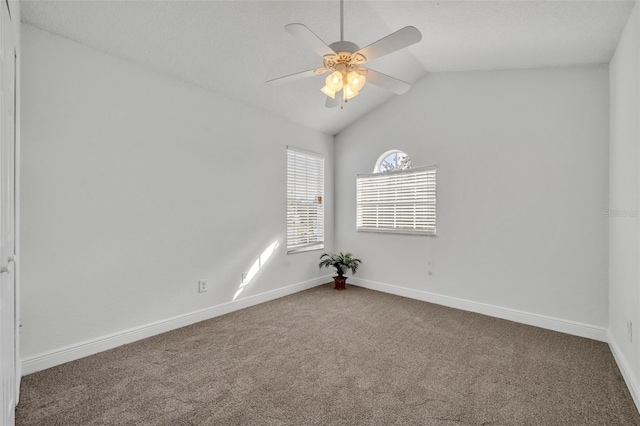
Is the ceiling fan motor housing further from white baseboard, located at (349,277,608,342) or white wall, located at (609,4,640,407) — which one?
white baseboard, located at (349,277,608,342)

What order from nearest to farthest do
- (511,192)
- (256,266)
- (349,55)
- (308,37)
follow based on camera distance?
(308,37) < (349,55) < (511,192) < (256,266)

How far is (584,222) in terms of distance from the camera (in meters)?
2.97

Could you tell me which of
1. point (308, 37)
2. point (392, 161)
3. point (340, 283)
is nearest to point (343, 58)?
point (308, 37)

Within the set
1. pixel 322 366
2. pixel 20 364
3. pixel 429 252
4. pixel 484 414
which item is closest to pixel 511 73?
pixel 429 252

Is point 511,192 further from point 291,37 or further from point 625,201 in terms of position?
point 291,37

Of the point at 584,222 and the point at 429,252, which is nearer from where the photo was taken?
the point at 584,222

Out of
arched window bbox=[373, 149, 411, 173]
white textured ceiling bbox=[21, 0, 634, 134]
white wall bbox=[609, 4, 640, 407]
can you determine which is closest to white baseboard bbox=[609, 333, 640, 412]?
white wall bbox=[609, 4, 640, 407]

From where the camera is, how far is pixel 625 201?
236cm

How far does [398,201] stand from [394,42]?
2723mm

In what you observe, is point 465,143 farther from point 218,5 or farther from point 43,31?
point 43,31

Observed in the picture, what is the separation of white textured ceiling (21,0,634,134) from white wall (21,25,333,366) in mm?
226

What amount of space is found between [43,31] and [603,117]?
474 centimetres

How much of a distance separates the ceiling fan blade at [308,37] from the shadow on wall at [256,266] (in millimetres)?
2619

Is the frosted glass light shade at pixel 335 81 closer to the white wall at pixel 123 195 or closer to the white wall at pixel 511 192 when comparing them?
the white wall at pixel 123 195
